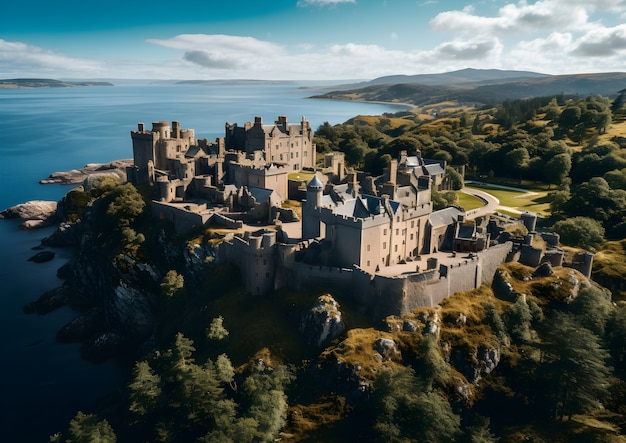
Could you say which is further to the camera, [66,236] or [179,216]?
[66,236]

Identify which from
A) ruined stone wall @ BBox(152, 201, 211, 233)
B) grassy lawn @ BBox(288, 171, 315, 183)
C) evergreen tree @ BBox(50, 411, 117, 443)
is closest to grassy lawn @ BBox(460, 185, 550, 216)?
grassy lawn @ BBox(288, 171, 315, 183)

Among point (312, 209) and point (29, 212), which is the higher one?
point (312, 209)

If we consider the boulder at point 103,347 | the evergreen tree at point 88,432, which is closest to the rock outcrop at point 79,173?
the boulder at point 103,347

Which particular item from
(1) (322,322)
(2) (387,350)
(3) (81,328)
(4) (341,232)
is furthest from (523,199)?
(3) (81,328)

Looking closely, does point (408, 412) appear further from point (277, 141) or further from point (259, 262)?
point (277, 141)

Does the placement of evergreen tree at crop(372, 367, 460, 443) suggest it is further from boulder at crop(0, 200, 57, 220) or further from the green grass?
boulder at crop(0, 200, 57, 220)

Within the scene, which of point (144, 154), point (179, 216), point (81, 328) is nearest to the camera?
point (81, 328)

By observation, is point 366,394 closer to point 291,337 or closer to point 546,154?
point 291,337
